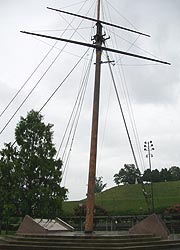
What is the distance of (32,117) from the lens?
31.3 metres

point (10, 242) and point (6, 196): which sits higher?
point (6, 196)

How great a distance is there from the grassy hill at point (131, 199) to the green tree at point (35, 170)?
26.1 metres

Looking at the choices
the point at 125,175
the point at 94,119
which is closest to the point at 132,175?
the point at 125,175

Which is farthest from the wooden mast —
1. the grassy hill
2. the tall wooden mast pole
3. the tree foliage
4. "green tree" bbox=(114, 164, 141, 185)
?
"green tree" bbox=(114, 164, 141, 185)

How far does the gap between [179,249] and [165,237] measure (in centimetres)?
106

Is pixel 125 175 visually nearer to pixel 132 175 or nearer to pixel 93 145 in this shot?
pixel 132 175

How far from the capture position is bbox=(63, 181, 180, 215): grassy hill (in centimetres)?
5819

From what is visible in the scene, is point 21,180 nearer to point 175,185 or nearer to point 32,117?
→ point 32,117

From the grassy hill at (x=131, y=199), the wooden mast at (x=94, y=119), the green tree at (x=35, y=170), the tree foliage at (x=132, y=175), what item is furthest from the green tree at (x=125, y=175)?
the wooden mast at (x=94, y=119)

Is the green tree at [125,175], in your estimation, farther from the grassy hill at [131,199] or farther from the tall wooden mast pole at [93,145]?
the tall wooden mast pole at [93,145]

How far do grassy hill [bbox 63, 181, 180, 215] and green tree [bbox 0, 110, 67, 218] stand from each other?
85.8ft

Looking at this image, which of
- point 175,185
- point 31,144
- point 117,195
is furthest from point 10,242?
point 175,185

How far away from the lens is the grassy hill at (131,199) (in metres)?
58.2

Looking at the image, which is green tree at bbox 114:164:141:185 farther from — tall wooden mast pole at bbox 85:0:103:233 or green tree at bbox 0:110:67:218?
tall wooden mast pole at bbox 85:0:103:233
